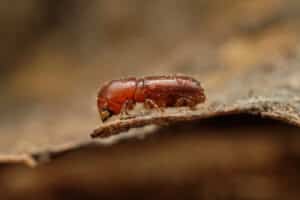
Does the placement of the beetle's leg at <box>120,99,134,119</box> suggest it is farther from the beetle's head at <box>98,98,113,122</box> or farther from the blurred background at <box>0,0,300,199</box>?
the blurred background at <box>0,0,300,199</box>

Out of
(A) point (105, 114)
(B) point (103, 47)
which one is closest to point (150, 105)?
Result: (A) point (105, 114)

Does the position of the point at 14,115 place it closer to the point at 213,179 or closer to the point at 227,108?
the point at 213,179

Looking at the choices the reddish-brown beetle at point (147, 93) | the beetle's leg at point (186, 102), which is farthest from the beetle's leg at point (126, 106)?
the beetle's leg at point (186, 102)

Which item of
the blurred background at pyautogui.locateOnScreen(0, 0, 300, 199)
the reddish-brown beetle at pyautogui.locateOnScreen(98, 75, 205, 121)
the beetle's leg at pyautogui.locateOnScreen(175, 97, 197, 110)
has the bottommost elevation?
the beetle's leg at pyautogui.locateOnScreen(175, 97, 197, 110)

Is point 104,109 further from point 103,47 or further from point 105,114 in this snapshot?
point 103,47

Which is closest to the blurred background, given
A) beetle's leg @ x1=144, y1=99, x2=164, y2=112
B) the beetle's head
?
the beetle's head
